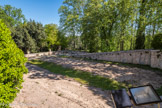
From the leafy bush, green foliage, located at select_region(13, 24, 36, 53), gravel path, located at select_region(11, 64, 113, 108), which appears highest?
green foliage, located at select_region(13, 24, 36, 53)

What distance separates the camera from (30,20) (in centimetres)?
2523

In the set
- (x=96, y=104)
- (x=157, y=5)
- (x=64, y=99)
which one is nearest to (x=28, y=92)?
(x=64, y=99)

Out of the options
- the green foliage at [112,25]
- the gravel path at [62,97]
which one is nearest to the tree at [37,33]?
the green foliage at [112,25]

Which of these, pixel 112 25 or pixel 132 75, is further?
pixel 112 25

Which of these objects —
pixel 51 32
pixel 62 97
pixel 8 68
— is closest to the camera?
pixel 8 68

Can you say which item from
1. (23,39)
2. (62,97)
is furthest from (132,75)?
(23,39)

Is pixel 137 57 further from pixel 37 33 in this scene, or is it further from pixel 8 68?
pixel 37 33

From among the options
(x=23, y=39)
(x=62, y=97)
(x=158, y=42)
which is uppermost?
(x=23, y=39)

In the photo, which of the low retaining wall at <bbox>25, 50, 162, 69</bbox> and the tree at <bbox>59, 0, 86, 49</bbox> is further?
the tree at <bbox>59, 0, 86, 49</bbox>

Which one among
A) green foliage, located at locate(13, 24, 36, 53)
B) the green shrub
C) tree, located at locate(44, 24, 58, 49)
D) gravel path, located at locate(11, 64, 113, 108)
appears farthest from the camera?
tree, located at locate(44, 24, 58, 49)

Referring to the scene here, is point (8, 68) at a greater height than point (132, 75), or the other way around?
point (8, 68)

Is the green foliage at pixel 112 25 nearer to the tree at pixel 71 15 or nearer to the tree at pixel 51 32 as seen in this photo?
the tree at pixel 71 15

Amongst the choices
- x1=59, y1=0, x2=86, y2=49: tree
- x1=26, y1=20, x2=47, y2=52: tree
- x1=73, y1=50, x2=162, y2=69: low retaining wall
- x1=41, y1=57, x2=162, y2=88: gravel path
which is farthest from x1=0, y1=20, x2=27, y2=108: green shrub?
x1=26, y1=20, x2=47, y2=52: tree

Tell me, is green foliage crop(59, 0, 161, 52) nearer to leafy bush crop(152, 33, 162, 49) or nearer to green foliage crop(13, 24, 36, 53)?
leafy bush crop(152, 33, 162, 49)
